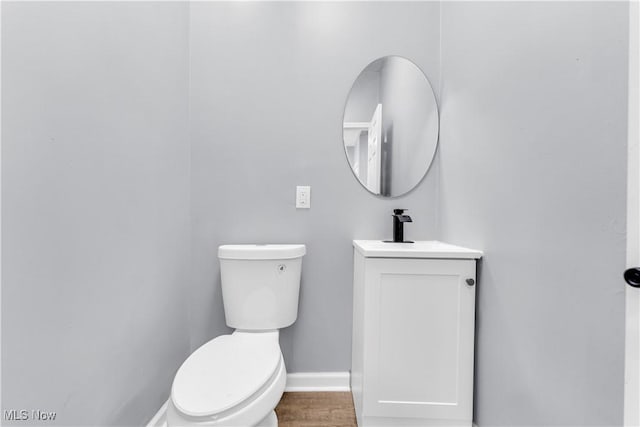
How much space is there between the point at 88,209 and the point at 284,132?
91cm

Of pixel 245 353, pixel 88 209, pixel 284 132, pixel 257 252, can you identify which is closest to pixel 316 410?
pixel 245 353

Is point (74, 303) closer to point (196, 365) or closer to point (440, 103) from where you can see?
point (196, 365)

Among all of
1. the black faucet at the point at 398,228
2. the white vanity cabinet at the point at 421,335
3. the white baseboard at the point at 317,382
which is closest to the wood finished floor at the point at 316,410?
the white baseboard at the point at 317,382

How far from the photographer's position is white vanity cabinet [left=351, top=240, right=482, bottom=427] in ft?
3.63

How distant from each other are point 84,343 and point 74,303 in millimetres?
127

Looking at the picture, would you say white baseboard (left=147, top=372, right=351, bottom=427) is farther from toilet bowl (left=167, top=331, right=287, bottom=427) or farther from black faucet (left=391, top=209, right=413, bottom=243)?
black faucet (left=391, top=209, right=413, bottom=243)

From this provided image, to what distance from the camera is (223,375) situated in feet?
3.04

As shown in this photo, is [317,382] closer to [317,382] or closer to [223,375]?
[317,382]

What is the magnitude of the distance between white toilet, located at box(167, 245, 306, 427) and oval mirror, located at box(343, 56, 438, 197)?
1.79ft

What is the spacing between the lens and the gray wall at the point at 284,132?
1.49m

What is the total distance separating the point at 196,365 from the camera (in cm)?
98

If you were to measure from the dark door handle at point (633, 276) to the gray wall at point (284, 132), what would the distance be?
3.15 feet

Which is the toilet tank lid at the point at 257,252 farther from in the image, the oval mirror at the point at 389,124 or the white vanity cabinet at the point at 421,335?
the oval mirror at the point at 389,124

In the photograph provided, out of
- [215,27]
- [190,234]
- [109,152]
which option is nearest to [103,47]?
[109,152]
